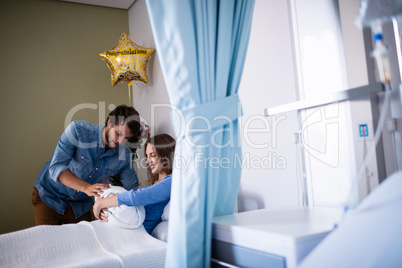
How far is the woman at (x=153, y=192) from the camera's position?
1.95 metres

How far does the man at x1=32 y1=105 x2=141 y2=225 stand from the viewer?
2.37m

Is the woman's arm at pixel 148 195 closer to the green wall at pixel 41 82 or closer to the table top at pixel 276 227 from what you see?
the table top at pixel 276 227

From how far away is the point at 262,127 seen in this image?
6.14 feet

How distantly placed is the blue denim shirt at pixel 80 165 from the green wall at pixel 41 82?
0.59 metres

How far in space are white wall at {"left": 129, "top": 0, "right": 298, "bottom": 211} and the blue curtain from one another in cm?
45

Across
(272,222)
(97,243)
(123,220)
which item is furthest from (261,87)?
(97,243)

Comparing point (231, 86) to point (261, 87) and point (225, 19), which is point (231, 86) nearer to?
point (225, 19)

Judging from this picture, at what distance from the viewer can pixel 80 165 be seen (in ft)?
8.18

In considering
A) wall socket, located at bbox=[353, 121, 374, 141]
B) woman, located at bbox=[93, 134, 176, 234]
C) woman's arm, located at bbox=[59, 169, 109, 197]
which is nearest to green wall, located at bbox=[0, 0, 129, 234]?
woman's arm, located at bbox=[59, 169, 109, 197]

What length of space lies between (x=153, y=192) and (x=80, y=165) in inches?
31.9

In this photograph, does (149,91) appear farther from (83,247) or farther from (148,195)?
(83,247)
